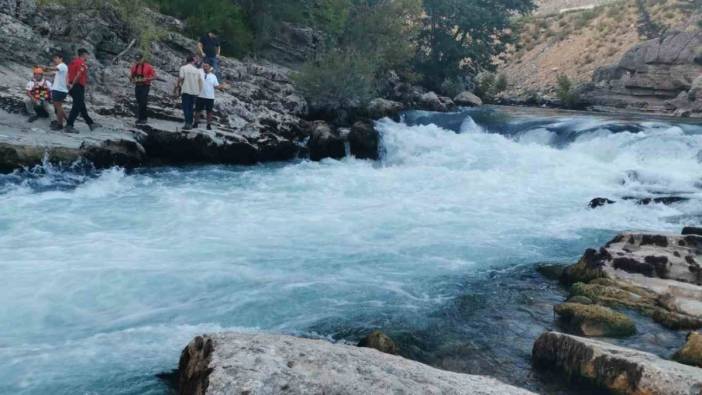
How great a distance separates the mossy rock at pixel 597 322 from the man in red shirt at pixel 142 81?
11.4m

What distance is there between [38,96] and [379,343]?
37.8 ft

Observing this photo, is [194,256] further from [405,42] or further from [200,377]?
[405,42]

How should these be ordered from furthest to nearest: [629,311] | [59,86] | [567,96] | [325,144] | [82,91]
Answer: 1. [567,96]
2. [325,144]
3. [82,91]
4. [59,86]
5. [629,311]

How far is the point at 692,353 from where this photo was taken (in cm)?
582

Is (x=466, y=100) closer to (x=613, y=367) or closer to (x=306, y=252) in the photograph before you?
(x=306, y=252)

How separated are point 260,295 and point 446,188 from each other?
8.41 m

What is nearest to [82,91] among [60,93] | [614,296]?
[60,93]

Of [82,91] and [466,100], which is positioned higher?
[466,100]

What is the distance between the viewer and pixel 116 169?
14.5 meters

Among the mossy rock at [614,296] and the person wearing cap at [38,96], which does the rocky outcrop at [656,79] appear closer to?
the mossy rock at [614,296]

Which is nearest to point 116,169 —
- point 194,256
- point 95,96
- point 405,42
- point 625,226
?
point 95,96

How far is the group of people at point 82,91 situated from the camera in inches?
547

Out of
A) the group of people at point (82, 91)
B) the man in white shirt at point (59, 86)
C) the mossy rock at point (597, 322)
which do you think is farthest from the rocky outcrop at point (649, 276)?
the man in white shirt at point (59, 86)

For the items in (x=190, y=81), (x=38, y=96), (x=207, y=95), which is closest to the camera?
(x=38, y=96)
